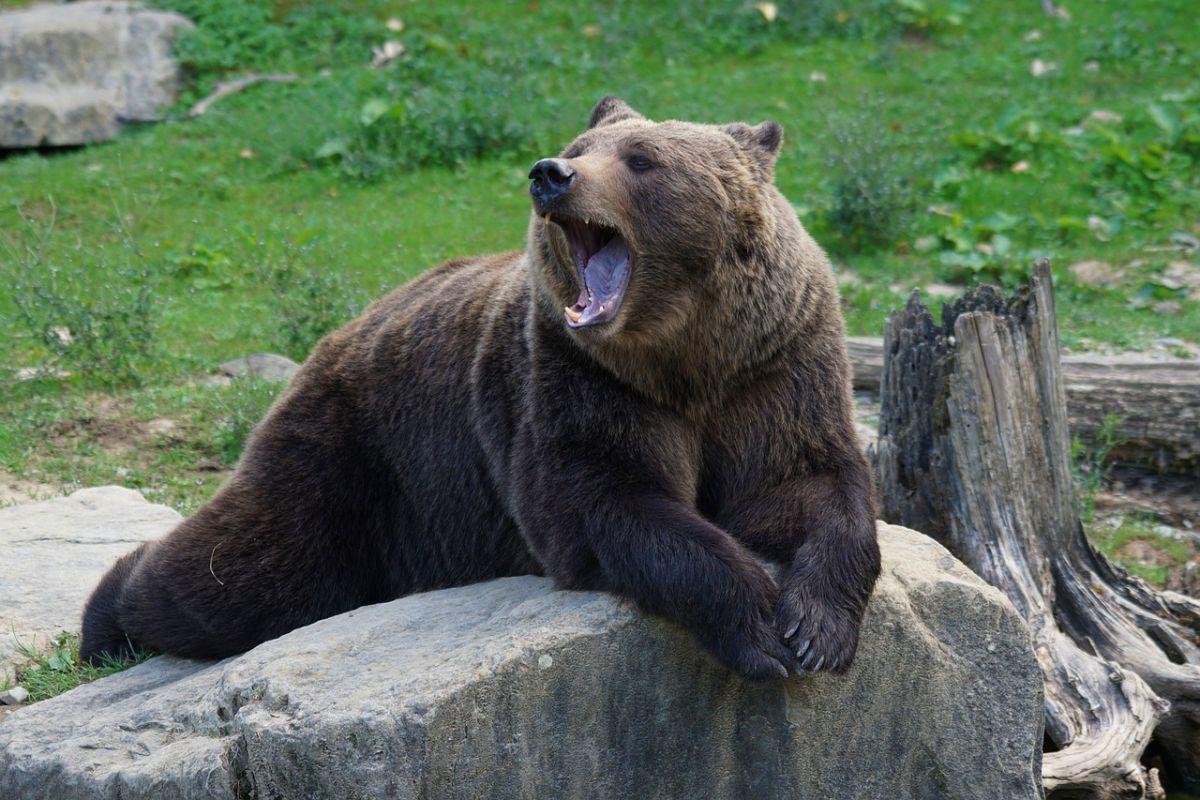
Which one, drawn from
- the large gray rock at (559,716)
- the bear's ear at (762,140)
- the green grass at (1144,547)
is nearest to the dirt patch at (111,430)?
the large gray rock at (559,716)

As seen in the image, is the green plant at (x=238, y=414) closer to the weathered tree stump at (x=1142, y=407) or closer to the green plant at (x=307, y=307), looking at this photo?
the green plant at (x=307, y=307)

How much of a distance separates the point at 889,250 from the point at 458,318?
630 cm

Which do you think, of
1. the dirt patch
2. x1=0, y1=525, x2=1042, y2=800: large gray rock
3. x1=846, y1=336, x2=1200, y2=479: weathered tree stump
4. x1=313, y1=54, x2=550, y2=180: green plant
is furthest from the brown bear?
x1=313, y1=54, x2=550, y2=180: green plant

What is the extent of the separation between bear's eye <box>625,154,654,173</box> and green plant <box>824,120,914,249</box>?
652 centimetres

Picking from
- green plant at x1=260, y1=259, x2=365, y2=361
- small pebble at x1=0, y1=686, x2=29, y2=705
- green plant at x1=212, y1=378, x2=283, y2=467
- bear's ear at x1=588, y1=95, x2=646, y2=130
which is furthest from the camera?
green plant at x1=260, y1=259, x2=365, y2=361

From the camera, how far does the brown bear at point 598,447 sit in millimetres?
4367

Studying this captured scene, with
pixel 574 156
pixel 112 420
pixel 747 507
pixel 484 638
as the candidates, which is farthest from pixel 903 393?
pixel 112 420

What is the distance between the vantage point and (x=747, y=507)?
15.8 ft

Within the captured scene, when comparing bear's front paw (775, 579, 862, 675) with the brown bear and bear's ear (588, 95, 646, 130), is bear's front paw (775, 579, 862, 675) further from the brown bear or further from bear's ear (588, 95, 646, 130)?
bear's ear (588, 95, 646, 130)

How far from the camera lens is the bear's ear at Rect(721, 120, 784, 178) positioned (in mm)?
5023

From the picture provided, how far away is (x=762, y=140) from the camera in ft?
Result: 16.6

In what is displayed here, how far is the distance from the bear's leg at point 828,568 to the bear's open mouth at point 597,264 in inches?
36.4

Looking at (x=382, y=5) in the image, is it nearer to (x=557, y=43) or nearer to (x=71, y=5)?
(x=557, y=43)

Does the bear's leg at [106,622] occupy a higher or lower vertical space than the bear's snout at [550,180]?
lower
